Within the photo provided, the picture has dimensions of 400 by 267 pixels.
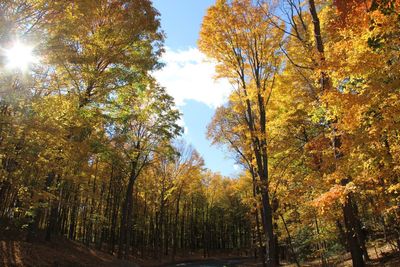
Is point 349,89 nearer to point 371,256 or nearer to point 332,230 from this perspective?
point 332,230

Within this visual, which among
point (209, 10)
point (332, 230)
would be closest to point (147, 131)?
point (209, 10)

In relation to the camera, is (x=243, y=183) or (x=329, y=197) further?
(x=243, y=183)

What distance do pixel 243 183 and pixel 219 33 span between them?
1911 centimetres

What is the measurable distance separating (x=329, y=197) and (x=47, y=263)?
12.7m

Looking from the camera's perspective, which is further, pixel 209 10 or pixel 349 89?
pixel 209 10

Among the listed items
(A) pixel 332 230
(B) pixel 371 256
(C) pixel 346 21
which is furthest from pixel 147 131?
(C) pixel 346 21

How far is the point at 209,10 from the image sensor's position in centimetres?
1320

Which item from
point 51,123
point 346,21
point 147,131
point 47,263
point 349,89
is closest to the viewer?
point 346,21

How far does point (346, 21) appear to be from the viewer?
748cm

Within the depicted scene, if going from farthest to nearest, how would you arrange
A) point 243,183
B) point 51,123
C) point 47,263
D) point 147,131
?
point 243,183, point 147,131, point 47,263, point 51,123

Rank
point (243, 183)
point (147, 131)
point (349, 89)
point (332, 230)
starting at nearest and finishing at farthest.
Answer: point (349, 89), point (332, 230), point (147, 131), point (243, 183)

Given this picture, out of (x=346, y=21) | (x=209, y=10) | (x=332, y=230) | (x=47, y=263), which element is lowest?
(x=47, y=263)

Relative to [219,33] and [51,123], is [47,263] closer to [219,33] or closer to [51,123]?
[51,123]

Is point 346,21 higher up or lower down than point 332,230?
higher up
